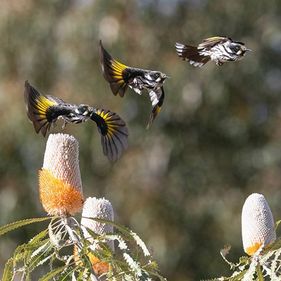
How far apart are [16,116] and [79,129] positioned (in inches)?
34.5

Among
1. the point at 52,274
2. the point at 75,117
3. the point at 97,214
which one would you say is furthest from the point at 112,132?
the point at 97,214

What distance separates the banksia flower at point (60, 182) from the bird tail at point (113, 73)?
1.37 ft

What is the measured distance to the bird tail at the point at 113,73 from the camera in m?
2.21

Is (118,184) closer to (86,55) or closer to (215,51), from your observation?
(86,55)

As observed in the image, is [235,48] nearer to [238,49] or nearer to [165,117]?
[238,49]

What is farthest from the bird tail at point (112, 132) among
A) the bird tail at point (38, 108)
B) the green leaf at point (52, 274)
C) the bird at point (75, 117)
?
the green leaf at point (52, 274)

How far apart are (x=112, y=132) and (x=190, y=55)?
261 millimetres

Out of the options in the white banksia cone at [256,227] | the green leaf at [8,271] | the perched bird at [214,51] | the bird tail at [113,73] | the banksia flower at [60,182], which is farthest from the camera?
the white banksia cone at [256,227]

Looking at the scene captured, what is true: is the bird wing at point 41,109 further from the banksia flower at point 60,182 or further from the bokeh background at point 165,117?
the bokeh background at point 165,117

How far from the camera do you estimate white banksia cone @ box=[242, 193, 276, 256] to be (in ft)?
9.15

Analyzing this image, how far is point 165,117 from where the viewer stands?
13.4 metres

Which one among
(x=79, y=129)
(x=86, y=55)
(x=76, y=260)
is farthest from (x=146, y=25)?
(x=76, y=260)

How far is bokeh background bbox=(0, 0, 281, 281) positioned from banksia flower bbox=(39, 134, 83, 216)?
9.94 m

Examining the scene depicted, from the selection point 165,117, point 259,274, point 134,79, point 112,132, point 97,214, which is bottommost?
point 259,274
